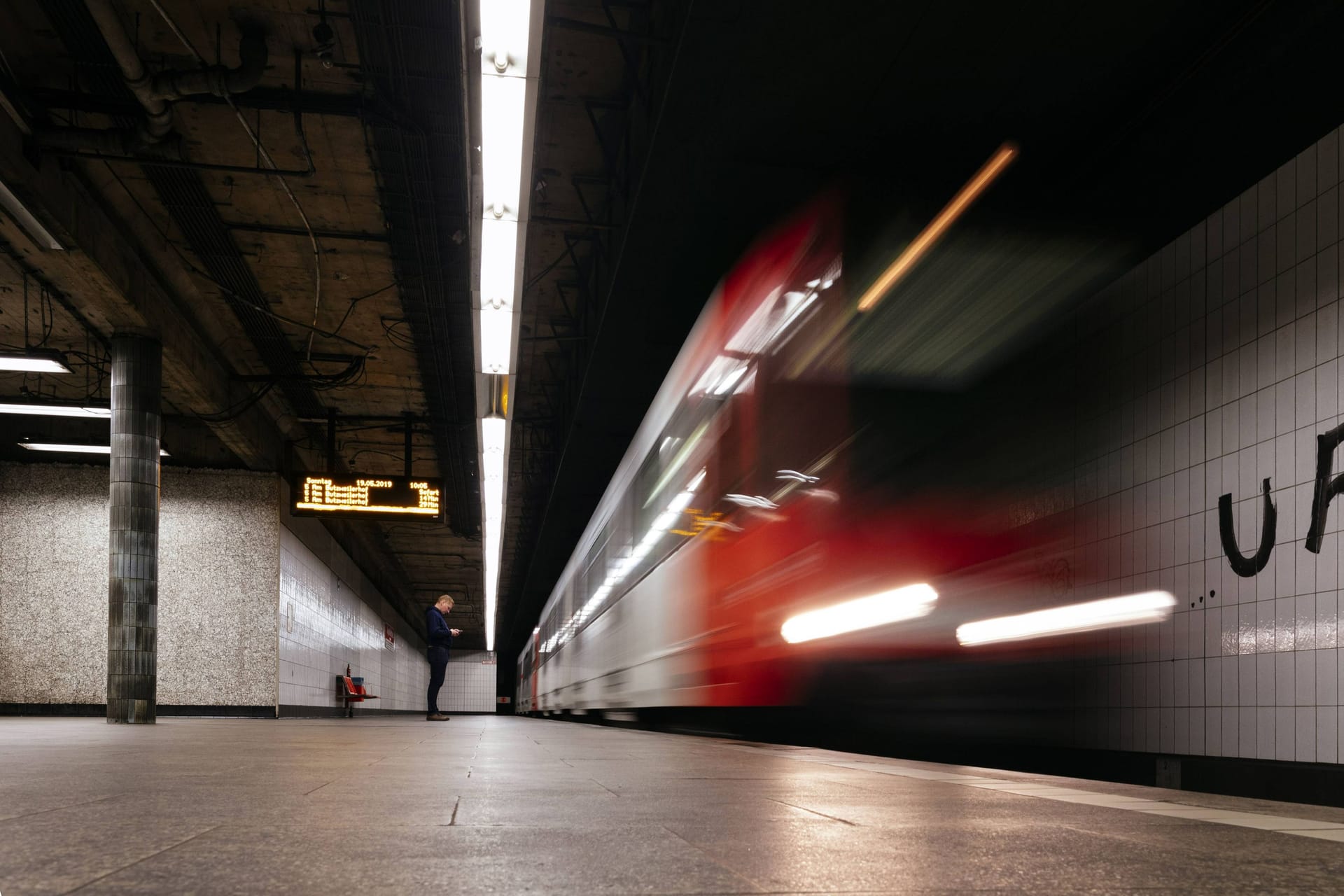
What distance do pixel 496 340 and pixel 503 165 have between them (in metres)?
3.75

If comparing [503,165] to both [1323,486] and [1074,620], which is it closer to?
[1074,620]

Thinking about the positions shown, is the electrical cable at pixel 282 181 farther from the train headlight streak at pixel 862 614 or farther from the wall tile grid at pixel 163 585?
the train headlight streak at pixel 862 614

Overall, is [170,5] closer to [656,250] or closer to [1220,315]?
[656,250]

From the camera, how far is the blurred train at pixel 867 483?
17.5 ft

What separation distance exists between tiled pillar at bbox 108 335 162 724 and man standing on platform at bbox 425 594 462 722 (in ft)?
11.9

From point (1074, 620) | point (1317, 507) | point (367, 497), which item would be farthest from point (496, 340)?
point (1317, 507)

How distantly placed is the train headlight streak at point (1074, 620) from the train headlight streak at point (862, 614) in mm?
253

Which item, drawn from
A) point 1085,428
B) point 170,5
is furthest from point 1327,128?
point 170,5

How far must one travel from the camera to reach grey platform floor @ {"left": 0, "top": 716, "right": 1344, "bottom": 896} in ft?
5.35

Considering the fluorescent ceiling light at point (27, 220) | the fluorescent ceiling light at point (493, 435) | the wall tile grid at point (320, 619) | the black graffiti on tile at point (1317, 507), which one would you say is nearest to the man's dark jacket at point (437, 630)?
the fluorescent ceiling light at point (493, 435)

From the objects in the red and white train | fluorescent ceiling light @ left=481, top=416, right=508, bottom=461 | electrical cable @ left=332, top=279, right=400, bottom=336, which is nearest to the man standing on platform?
fluorescent ceiling light @ left=481, top=416, right=508, bottom=461

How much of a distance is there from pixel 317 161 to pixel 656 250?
10.8ft

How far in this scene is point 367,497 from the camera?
14836 mm

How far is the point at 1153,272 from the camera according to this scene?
22.2 feet
